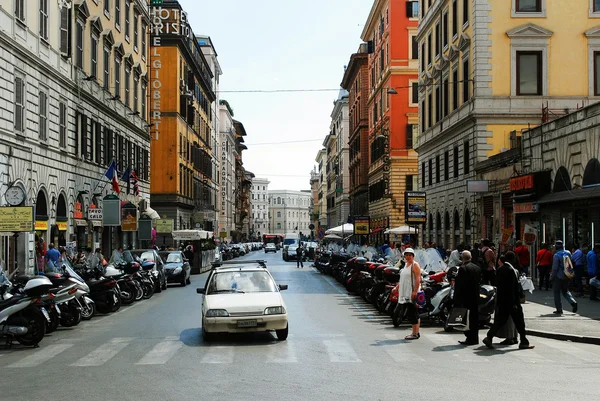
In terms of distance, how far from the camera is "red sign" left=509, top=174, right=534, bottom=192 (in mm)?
31539

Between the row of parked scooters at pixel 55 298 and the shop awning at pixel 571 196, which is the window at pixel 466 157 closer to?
the shop awning at pixel 571 196

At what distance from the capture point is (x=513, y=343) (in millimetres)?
15234

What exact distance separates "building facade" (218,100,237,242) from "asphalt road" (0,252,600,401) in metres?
94.8

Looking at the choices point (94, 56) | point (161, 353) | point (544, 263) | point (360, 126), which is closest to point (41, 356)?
point (161, 353)

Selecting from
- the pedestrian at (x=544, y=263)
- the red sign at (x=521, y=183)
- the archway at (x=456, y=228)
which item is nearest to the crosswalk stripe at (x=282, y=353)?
the pedestrian at (x=544, y=263)

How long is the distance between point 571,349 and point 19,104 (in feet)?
69.0

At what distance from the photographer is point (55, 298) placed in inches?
650

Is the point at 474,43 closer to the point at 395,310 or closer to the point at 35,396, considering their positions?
the point at 395,310

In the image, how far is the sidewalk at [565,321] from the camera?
1625 centimetres

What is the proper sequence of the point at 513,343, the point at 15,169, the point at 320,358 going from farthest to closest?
the point at 15,169
the point at 513,343
the point at 320,358

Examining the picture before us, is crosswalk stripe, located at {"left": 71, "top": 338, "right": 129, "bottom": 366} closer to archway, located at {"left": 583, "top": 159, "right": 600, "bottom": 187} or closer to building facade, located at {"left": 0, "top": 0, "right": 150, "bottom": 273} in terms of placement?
building facade, located at {"left": 0, "top": 0, "right": 150, "bottom": 273}

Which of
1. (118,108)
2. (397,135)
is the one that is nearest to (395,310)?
(118,108)

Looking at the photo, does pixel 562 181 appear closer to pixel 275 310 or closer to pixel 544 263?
pixel 544 263

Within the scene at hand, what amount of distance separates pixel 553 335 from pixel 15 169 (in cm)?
1907
